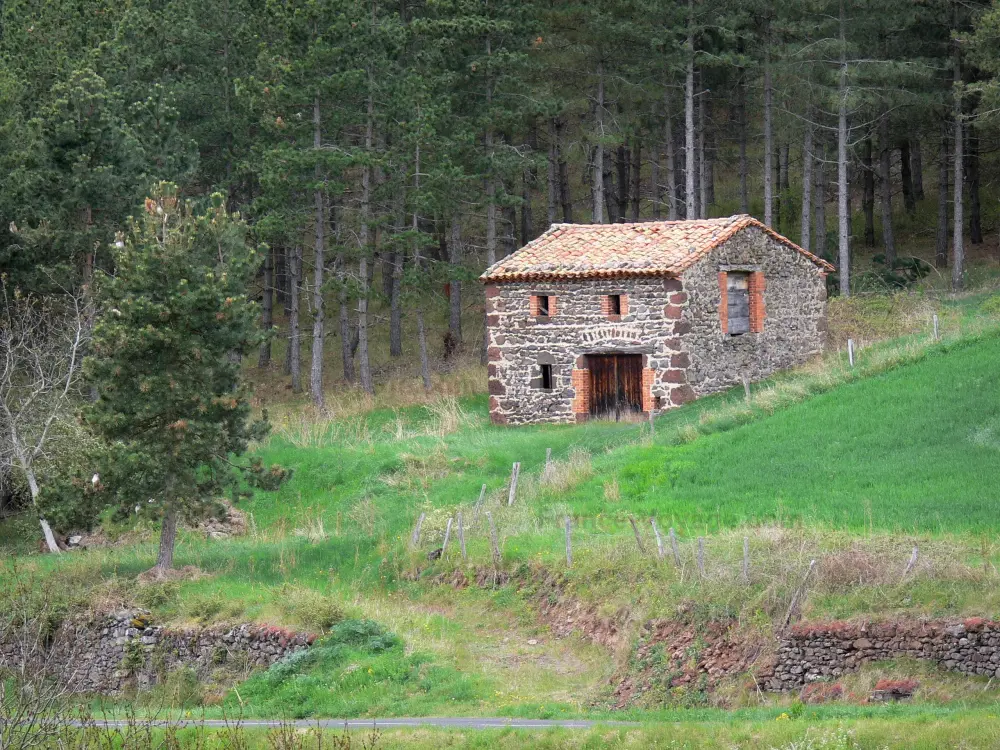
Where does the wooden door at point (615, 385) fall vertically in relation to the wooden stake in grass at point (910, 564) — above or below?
above

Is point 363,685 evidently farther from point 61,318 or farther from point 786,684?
point 61,318

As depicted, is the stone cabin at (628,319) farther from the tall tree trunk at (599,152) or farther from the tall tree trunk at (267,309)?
the tall tree trunk at (267,309)

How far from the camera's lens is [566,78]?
49469mm

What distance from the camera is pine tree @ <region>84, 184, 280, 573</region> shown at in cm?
2452

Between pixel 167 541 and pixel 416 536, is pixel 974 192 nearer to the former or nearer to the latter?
pixel 416 536

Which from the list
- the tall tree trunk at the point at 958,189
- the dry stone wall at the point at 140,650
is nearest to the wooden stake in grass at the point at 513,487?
the dry stone wall at the point at 140,650

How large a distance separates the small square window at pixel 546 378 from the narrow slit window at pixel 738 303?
4988 mm

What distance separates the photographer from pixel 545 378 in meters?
36.0

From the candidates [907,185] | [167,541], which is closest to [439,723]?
[167,541]

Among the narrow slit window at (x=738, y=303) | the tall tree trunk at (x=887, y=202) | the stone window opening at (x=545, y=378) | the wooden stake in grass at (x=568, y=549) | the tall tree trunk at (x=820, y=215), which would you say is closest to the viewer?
the wooden stake in grass at (x=568, y=549)

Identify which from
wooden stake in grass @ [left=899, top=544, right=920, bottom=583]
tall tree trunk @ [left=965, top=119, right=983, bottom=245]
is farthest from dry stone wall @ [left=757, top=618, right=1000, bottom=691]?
tall tree trunk @ [left=965, top=119, right=983, bottom=245]

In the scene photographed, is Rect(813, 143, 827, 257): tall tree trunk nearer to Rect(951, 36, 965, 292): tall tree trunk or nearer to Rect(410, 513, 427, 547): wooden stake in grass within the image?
Rect(951, 36, 965, 292): tall tree trunk

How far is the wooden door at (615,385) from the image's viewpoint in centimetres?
3509

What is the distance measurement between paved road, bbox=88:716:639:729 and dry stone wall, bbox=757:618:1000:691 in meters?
2.87
